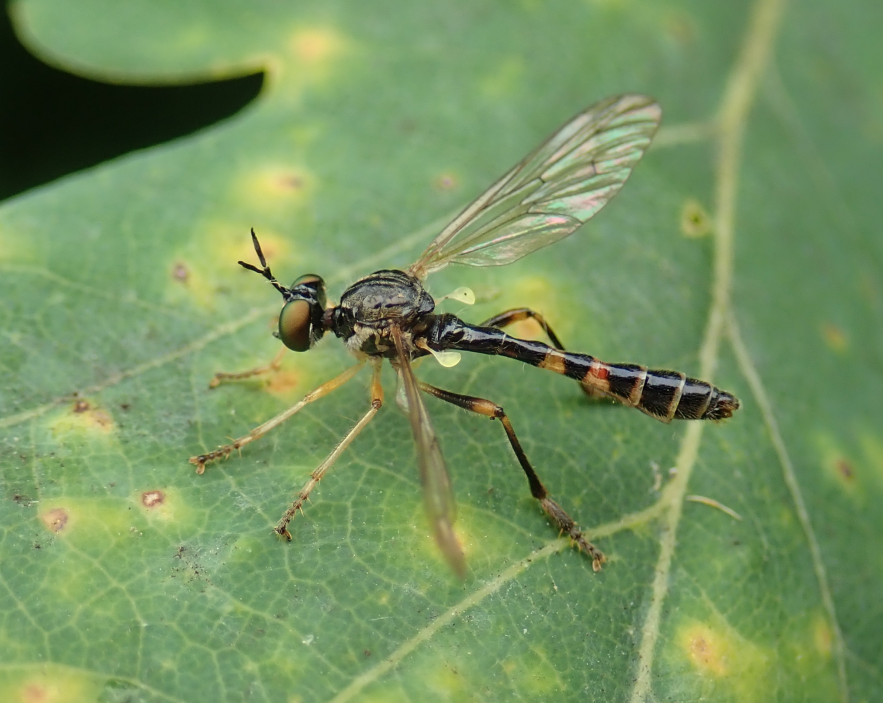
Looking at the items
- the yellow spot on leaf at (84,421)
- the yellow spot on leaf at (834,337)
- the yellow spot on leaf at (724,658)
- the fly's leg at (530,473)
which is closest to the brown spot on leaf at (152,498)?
the yellow spot on leaf at (84,421)

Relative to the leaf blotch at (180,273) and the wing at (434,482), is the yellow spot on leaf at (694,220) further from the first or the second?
the leaf blotch at (180,273)

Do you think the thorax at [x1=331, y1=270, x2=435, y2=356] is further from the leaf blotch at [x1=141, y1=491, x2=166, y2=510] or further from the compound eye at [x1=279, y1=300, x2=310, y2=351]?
the leaf blotch at [x1=141, y1=491, x2=166, y2=510]

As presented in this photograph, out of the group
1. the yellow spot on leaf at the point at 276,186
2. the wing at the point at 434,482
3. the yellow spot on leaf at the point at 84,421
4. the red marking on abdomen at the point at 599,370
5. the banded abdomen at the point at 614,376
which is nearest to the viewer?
the wing at the point at 434,482

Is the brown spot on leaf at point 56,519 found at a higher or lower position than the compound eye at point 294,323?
lower

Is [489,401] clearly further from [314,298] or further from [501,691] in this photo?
[501,691]

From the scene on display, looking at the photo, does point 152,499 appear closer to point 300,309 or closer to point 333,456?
point 333,456

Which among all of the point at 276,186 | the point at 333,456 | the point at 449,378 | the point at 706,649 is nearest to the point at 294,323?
the point at 333,456

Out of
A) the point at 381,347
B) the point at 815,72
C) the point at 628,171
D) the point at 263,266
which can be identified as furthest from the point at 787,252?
the point at 263,266
